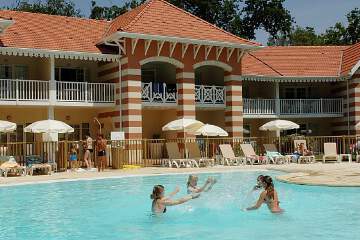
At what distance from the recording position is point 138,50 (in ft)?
92.2

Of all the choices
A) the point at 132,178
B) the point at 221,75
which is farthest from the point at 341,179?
the point at 221,75

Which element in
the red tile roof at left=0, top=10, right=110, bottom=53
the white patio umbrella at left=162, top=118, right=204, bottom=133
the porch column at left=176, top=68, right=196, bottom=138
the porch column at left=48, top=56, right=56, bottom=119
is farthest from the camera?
the porch column at left=176, top=68, right=196, bottom=138

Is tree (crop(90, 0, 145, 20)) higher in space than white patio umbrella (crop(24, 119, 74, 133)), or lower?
higher

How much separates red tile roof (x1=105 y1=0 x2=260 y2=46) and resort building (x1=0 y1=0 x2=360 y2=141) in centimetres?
7

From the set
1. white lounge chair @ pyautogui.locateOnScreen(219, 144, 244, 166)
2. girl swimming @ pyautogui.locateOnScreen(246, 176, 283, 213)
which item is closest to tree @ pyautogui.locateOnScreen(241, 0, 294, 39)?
white lounge chair @ pyautogui.locateOnScreen(219, 144, 244, 166)

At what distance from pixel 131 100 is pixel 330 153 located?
994 centimetres

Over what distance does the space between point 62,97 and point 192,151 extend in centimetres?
671

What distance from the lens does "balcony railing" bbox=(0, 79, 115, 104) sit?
86.3 ft

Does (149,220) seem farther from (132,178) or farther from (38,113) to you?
(38,113)

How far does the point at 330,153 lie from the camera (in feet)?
92.5

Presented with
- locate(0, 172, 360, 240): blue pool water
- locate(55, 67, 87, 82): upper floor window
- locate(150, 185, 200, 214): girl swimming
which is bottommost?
locate(0, 172, 360, 240): blue pool water

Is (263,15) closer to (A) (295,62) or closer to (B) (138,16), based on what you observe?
(A) (295,62)

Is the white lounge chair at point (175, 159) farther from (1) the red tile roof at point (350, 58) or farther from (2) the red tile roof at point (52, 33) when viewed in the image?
(1) the red tile roof at point (350, 58)

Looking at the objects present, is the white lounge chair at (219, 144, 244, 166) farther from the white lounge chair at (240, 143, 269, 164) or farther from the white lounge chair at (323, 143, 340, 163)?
the white lounge chair at (323, 143, 340, 163)
